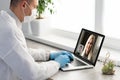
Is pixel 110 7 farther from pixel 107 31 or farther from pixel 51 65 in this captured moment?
pixel 51 65

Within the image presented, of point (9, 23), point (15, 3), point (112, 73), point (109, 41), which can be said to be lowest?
point (112, 73)

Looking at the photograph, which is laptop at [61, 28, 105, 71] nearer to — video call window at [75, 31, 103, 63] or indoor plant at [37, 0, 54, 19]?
video call window at [75, 31, 103, 63]

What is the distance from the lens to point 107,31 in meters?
2.24

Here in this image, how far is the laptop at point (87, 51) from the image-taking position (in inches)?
71.7

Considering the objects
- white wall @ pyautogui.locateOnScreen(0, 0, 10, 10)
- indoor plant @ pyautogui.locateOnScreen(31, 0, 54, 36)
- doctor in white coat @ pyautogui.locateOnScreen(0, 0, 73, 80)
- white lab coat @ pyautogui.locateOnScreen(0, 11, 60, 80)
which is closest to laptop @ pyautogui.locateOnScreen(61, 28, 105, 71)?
doctor in white coat @ pyautogui.locateOnScreen(0, 0, 73, 80)

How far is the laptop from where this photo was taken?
1821mm

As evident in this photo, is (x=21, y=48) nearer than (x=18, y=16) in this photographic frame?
Yes

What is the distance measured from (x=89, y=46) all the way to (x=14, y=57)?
619 mm

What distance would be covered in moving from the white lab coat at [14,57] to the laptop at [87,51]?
29 cm

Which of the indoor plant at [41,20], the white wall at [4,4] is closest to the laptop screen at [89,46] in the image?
the indoor plant at [41,20]

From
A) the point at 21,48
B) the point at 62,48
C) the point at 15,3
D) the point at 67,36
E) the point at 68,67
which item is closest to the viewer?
the point at 21,48

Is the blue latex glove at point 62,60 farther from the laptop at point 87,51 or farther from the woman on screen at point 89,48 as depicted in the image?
the woman on screen at point 89,48

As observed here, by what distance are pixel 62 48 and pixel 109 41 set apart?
1.38 feet

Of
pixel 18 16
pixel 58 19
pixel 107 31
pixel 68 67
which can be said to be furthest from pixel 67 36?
pixel 18 16
